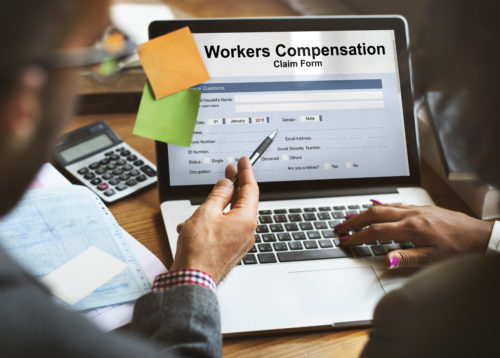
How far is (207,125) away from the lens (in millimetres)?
827

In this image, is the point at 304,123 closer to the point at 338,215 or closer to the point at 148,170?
the point at 338,215

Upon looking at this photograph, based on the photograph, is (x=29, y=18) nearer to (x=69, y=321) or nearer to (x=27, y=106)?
(x=27, y=106)

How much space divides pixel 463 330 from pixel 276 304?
0.98ft

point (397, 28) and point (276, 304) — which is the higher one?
point (397, 28)

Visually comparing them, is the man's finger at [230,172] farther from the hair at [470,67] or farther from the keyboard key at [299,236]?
the hair at [470,67]

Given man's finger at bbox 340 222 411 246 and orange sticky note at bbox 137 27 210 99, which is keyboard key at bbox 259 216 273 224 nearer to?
man's finger at bbox 340 222 411 246

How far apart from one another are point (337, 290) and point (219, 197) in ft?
0.71

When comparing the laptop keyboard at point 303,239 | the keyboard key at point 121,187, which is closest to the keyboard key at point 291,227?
the laptop keyboard at point 303,239

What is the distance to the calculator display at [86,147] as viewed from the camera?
90 centimetres

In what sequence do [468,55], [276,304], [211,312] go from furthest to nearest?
[276,304] → [211,312] → [468,55]

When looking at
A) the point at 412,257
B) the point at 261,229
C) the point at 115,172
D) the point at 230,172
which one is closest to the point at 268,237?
the point at 261,229

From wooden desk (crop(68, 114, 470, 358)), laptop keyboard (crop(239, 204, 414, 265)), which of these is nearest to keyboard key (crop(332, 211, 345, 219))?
laptop keyboard (crop(239, 204, 414, 265))

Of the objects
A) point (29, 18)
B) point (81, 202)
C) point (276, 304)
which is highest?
point (29, 18)

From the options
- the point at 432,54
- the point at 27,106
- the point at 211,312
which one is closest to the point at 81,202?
the point at 211,312
